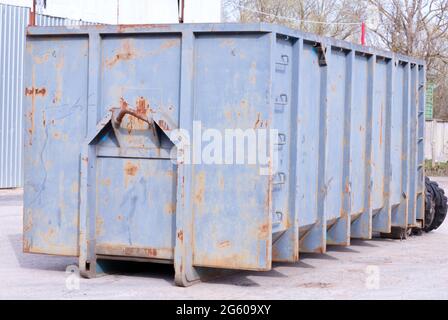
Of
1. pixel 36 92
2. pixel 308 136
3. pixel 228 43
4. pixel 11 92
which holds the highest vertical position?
pixel 11 92

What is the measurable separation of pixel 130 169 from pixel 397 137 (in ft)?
15.6

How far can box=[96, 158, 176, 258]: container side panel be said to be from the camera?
349 inches

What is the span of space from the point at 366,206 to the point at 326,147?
169cm

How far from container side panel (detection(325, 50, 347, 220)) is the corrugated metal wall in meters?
14.1

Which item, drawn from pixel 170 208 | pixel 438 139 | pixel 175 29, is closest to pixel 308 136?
pixel 170 208

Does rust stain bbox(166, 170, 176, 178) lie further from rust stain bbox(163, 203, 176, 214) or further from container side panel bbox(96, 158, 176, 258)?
rust stain bbox(163, 203, 176, 214)

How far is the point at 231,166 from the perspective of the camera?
8.63m

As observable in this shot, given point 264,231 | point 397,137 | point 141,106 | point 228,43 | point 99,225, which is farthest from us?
point 397,137

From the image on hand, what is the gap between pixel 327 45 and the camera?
9844 millimetres

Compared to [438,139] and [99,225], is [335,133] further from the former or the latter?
[438,139]

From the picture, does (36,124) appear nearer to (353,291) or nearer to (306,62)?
(306,62)

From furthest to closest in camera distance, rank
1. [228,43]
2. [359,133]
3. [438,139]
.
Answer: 1. [438,139]
2. [359,133]
3. [228,43]

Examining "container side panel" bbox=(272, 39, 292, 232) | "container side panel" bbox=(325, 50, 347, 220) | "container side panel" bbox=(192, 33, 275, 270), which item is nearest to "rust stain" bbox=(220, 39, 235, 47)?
"container side panel" bbox=(192, 33, 275, 270)
